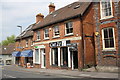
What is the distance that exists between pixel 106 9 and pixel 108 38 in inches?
131

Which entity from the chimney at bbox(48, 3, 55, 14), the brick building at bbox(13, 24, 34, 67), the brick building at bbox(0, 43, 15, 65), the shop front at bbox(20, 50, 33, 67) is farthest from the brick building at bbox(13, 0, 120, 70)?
the brick building at bbox(0, 43, 15, 65)

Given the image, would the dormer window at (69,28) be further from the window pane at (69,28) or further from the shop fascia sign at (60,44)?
the shop fascia sign at (60,44)

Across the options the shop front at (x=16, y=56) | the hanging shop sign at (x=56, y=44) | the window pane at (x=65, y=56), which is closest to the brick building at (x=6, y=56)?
the shop front at (x=16, y=56)

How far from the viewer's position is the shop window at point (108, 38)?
49.2ft

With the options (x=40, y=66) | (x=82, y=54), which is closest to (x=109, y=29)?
(x=82, y=54)

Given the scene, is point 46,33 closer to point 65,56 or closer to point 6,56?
point 65,56

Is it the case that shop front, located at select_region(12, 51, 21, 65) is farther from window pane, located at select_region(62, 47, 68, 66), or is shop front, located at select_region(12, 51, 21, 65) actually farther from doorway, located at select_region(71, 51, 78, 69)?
doorway, located at select_region(71, 51, 78, 69)

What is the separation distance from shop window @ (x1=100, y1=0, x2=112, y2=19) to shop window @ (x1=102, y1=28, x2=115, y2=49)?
5.29 feet

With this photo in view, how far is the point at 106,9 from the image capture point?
15820 mm

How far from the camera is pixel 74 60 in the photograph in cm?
1789

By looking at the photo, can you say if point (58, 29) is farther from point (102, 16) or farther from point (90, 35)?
point (102, 16)

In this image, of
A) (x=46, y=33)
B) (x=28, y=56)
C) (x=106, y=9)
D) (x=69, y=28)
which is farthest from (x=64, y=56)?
(x=28, y=56)

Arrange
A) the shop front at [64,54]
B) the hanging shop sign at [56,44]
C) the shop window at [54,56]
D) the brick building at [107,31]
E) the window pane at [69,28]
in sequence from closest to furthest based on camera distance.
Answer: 1. the brick building at [107,31]
2. the shop front at [64,54]
3. the window pane at [69,28]
4. the hanging shop sign at [56,44]
5. the shop window at [54,56]

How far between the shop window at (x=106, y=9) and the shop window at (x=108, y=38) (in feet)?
5.29
